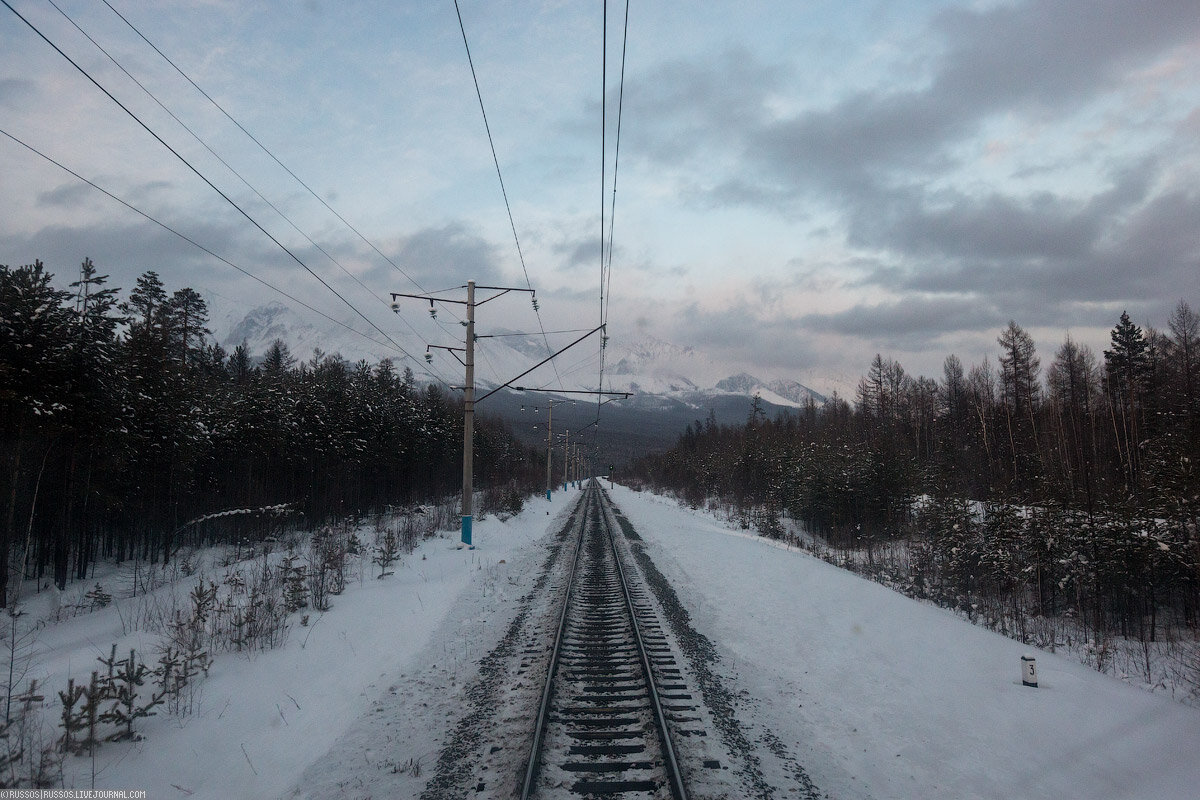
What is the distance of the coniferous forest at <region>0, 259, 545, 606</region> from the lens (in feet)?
44.0

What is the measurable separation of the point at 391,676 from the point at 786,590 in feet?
31.0

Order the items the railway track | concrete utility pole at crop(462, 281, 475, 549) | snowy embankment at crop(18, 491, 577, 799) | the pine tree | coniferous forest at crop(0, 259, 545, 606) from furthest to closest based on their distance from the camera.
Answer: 1. the pine tree
2. concrete utility pole at crop(462, 281, 475, 549)
3. coniferous forest at crop(0, 259, 545, 606)
4. snowy embankment at crop(18, 491, 577, 799)
5. the railway track

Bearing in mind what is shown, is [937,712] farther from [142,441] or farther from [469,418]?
[142,441]

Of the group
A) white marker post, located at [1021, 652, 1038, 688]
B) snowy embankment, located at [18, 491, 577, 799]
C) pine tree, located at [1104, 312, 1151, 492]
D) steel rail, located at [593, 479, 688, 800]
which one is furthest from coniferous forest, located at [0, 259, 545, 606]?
pine tree, located at [1104, 312, 1151, 492]

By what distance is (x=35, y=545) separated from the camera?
17.2 m

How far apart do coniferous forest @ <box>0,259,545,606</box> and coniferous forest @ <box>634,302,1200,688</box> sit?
24.2 meters

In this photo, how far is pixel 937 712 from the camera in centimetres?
647

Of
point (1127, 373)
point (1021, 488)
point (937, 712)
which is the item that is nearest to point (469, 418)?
point (937, 712)

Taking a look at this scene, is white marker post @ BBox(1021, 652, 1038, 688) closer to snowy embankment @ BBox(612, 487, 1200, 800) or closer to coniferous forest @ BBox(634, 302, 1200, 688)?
snowy embankment @ BBox(612, 487, 1200, 800)

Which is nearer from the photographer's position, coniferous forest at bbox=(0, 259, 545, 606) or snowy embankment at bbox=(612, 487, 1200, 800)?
snowy embankment at bbox=(612, 487, 1200, 800)

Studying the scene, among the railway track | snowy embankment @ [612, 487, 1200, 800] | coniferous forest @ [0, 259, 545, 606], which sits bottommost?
snowy embankment @ [612, 487, 1200, 800]

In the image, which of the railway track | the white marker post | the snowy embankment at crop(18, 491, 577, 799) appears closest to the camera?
the railway track

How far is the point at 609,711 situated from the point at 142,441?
1951cm

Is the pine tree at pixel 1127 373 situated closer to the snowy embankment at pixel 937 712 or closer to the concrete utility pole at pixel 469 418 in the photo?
the snowy embankment at pixel 937 712
